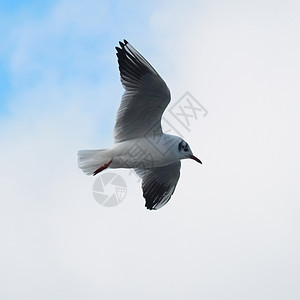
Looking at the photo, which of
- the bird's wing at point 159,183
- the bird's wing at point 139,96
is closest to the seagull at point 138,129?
the bird's wing at point 139,96

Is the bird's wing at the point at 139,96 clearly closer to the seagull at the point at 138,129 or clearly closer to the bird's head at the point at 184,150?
the seagull at the point at 138,129

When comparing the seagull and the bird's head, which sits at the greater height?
the seagull

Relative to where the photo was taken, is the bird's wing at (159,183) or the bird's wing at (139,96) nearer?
the bird's wing at (139,96)

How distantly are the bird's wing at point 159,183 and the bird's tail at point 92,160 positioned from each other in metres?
1.19

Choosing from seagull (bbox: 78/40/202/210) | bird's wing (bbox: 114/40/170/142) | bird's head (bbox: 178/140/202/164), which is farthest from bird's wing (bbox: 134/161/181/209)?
Answer: bird's wing (bbox: 114/40/170/142)

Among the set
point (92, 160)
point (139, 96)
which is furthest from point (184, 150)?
point (92, 160)

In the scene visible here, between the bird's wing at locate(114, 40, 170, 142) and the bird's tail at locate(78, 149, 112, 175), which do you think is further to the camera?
the bird's tail at locate(78, 149, 112, 175)

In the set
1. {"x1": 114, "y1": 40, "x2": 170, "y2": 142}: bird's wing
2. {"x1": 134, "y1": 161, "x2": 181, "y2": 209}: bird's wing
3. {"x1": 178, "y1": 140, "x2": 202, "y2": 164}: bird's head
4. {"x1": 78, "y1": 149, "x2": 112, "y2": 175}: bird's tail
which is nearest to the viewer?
{"x1": 114, "y1": 40, "x2": 170, "y2": 142}: bird's wing

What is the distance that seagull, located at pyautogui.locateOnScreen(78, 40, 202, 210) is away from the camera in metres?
8.77

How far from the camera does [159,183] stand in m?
10.3

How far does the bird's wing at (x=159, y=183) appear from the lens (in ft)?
33.6

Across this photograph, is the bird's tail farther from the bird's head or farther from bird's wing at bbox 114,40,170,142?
the bird's head

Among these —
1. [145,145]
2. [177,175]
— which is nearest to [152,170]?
[177,175]

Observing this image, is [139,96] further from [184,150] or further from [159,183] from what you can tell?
[159,183]
